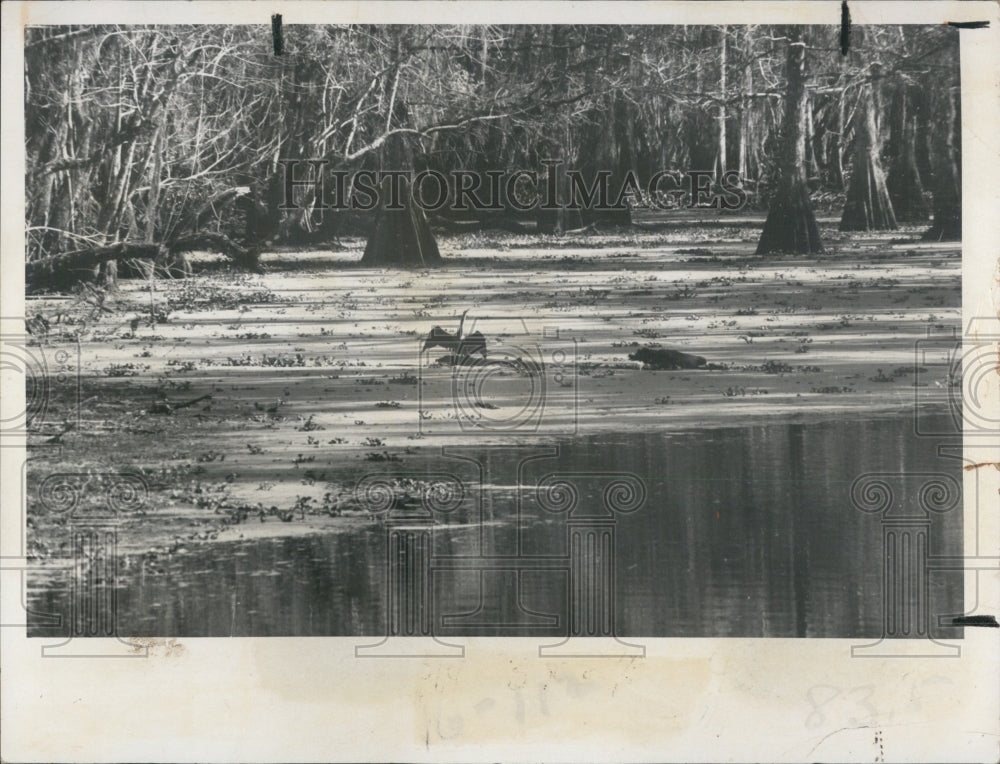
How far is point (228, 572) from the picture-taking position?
2.96 meters

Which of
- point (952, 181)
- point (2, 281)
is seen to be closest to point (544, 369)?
point (952, 181)

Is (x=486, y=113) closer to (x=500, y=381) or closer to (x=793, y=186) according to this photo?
(x=500, y=381)

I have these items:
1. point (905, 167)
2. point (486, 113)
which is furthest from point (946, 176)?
point (486, 113)

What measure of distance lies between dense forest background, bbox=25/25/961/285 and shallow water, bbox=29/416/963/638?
81 centimetres

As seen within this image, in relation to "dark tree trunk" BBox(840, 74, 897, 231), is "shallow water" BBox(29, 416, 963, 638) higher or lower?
lower

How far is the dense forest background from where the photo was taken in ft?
9.84

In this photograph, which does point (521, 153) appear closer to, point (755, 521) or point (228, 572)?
point (755, 521)

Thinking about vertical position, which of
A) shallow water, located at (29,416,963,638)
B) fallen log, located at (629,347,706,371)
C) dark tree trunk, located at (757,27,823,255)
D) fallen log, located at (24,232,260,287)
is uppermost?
dark tree trunk, located at (757,27,823,255)

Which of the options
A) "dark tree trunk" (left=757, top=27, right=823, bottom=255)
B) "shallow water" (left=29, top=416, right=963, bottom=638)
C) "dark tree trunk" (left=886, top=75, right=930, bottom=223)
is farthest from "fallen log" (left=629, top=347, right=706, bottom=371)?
"dark tree trunk" (left=886, top=75, right=930, bottom=223)

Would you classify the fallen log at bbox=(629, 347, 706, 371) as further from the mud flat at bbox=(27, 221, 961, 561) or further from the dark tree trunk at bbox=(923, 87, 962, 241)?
the dark tree trunk at bbox=(923, 87, 962, 241)

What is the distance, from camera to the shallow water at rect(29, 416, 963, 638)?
2.95 meters

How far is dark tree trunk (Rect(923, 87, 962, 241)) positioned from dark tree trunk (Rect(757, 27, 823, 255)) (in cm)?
42

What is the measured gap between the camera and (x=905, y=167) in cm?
300

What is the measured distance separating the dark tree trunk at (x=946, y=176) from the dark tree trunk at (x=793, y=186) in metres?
0.42
